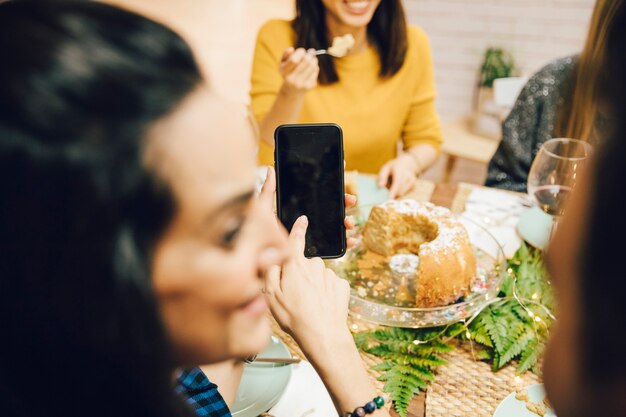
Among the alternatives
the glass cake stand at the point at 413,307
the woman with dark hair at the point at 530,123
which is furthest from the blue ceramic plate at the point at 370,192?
the woman with dark hair at the point at 530,123

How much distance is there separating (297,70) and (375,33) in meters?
0.50

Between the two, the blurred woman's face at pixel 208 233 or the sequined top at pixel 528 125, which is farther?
the sequined top at pixel 528 125

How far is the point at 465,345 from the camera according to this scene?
41.1 inches

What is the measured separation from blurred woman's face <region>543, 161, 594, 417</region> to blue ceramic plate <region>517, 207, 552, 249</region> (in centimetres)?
87

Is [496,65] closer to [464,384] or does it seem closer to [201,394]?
[464,384]

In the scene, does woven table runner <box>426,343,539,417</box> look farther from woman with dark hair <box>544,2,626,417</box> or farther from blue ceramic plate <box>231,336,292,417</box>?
woman with dark hair <box>544,2,626,417</box>

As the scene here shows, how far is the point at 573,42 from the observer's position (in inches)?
114

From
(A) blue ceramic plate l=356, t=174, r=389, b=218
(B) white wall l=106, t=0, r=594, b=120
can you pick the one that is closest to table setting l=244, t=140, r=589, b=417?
(A) blue ceramic plate l=356, t=174, r=389, b=218

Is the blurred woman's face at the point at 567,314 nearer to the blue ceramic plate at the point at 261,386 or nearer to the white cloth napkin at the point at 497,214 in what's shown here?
the blue ceramic plate at the point at 261,386

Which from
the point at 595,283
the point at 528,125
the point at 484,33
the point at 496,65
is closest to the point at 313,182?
the point at 595,283

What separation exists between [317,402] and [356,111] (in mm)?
1316

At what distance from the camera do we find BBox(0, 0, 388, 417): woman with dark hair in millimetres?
357

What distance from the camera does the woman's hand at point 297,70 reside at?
5.36 feet

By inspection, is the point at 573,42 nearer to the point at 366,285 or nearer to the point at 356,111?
the point at 356,111
